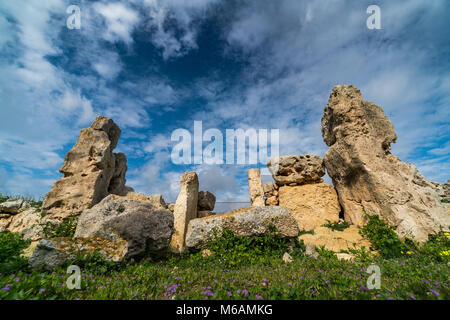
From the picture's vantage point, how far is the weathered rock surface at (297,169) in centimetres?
1172

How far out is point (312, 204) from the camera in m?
11.0

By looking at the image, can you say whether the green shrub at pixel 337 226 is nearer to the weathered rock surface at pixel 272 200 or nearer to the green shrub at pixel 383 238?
the green shrub at pixel 383 238

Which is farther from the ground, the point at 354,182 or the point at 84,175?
the point at 84,175

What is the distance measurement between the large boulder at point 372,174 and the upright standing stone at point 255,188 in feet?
13.3

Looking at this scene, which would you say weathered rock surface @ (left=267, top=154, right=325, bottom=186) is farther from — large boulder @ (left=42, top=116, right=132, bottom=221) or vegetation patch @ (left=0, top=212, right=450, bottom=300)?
large boulder @ (left=42, top=116, right=132, bottom=221)

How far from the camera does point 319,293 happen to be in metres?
3.10

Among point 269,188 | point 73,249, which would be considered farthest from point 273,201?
point 73,249

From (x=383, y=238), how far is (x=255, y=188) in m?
6.49

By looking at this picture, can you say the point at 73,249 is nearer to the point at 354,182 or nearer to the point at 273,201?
the point at 273,201

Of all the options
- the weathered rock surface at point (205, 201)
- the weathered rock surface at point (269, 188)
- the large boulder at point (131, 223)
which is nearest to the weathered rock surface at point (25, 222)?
the large boulder at point (131, 223)

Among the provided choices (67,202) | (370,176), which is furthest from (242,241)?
(67,202)

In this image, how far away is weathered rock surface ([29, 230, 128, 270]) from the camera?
4426 mm

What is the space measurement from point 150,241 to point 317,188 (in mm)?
9493
